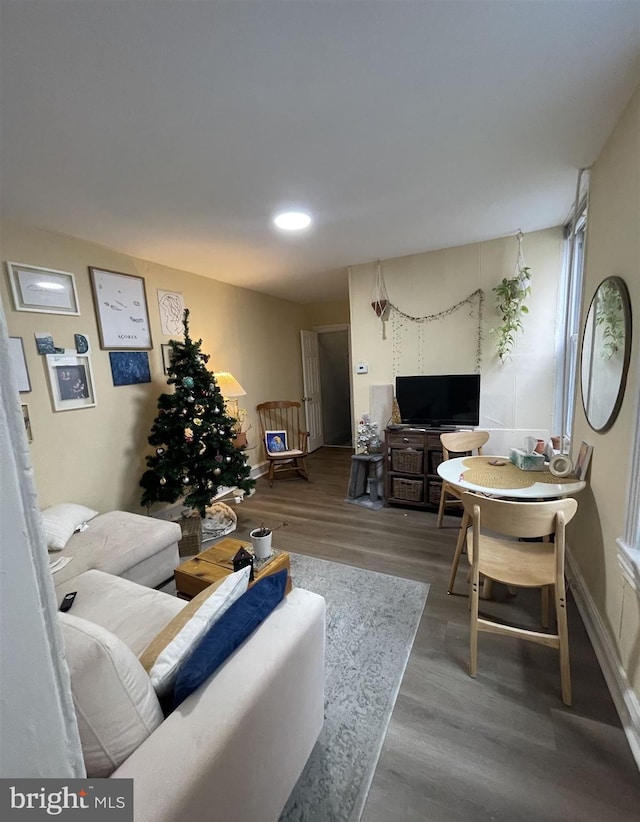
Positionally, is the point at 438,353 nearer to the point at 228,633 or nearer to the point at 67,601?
the point at 228,633

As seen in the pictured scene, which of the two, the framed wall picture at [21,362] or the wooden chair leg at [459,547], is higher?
the framed wall picture at [21,362]

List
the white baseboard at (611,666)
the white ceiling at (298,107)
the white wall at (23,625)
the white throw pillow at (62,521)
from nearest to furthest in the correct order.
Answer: the white wall at (23,625), the white ceiling at (298,107), the white baseboard at (611,666), the white throw pillow at (62,521)

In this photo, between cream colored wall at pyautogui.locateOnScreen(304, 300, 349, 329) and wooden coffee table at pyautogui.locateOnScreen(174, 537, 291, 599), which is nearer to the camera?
wooden coffee table at pyautogui.locateOnScreen(174, 537, 291, 599)

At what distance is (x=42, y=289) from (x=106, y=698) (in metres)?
2.68

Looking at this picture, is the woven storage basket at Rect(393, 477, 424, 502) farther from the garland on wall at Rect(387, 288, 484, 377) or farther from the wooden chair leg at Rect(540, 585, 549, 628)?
the wooden chair leg at Rect(540, 585, 549, 628)

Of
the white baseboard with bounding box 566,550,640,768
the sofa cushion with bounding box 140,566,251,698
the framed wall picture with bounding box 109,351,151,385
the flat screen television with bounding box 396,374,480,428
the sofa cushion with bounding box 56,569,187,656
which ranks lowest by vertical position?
the white baseboard with bounding box 566,550,640,768

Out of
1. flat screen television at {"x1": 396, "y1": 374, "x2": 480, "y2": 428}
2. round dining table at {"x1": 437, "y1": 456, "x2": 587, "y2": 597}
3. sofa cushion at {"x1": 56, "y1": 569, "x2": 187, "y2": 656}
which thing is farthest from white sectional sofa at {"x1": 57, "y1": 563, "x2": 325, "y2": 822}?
flat screen television at {"x1": 396, "y1": 374, "x2": 480, "y2": 428}

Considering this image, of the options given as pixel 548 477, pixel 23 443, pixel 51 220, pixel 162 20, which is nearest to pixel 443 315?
pixel 548 477

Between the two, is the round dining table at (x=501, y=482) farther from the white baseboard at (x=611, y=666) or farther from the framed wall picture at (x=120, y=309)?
the framed wall picture at (x=120, y=309)

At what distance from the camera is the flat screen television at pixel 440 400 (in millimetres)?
3215

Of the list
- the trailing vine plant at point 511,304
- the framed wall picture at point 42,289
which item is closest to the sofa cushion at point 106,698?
the framed wall picture at point 42,289

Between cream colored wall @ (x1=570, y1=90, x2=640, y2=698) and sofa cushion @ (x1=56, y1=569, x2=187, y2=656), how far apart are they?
1929mm

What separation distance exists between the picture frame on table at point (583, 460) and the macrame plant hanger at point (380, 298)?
7.16 feet

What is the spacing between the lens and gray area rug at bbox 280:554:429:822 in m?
1.19
